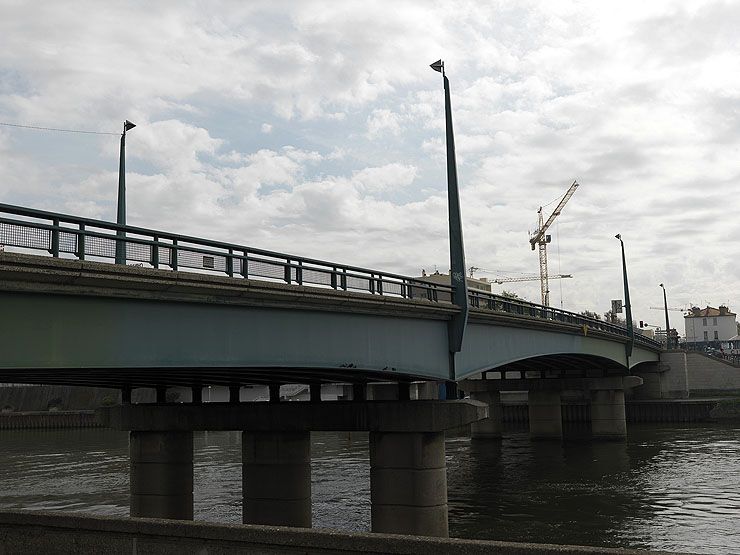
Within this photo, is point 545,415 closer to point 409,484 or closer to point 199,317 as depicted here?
point 409,484

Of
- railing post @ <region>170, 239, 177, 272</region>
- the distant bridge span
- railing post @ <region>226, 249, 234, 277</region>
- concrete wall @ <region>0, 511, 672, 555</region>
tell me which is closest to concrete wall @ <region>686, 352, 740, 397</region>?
the distant bridge span

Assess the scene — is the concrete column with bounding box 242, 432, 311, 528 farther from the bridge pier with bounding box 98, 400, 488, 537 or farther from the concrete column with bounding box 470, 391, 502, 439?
the concrete column with bounding box 470, 391, 502, 439

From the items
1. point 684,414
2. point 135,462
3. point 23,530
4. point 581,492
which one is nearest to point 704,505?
point 581,492

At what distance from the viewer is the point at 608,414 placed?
2790 inches

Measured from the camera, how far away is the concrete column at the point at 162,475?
1188 inches

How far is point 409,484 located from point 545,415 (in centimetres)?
4770

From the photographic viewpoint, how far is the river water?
30.2 metres

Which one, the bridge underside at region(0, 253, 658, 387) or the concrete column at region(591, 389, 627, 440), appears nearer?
the bridge underside at region(0, 253, 658, 387)

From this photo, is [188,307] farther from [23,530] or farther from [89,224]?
[23,530]

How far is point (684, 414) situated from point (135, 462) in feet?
218

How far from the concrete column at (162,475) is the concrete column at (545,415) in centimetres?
Answer: 4494

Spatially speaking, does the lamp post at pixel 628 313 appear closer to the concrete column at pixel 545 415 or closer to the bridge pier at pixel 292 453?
the concrete column at pixel 545 415

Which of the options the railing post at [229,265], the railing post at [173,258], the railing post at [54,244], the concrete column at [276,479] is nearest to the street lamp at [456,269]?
the concrete column at [276,479]

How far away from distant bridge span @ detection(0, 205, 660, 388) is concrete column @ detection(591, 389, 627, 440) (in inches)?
1692
